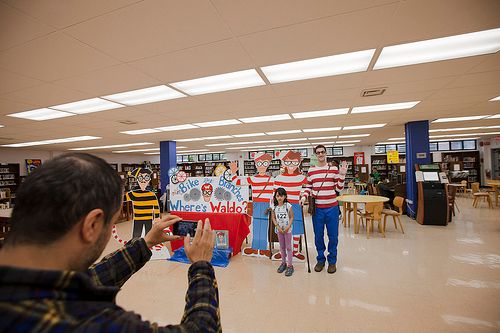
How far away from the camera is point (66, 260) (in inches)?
24.0

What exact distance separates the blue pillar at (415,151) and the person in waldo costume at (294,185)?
4.76m

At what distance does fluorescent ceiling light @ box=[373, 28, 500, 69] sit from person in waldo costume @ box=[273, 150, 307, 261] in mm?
1846

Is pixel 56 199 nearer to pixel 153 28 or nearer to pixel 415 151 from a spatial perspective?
pixel 153 28

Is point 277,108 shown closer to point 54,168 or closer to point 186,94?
point 186,94

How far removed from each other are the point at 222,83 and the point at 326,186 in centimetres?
227

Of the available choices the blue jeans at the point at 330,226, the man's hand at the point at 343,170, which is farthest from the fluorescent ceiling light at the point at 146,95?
the blue jeans at the point at 330,226

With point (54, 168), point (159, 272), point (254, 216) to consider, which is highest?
point (54, 168)

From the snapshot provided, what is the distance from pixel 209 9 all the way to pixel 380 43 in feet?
5.86

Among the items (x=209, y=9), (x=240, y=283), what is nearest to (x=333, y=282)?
(x=240, y=283)

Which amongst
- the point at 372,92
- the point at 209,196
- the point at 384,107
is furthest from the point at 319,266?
the point at 384,107

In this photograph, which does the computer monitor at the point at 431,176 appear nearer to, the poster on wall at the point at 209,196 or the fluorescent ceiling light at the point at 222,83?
the poster on wall at the point at 209,196

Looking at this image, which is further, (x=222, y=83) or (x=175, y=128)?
(x=175, y=128)

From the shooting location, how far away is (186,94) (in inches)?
156

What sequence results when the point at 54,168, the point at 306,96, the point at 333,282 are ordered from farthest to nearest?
the point at 306,96 → the point at 333,282 → the point at 54,168
